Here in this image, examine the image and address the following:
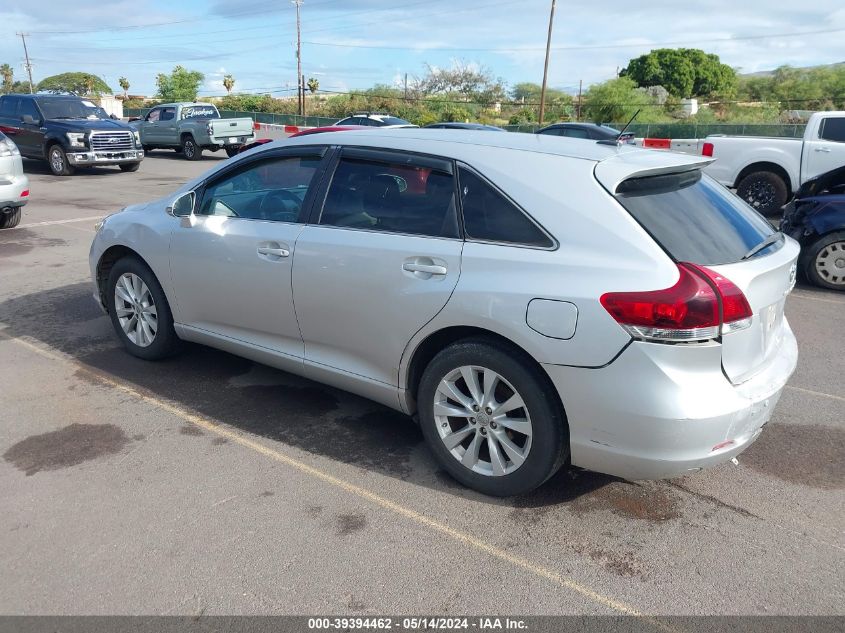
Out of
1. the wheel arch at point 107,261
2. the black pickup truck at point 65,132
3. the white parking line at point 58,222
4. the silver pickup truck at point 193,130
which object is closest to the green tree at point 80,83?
the silver pickup truck at point 193,130

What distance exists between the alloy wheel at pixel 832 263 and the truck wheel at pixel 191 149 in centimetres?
2010

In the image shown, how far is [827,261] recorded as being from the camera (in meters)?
7.55

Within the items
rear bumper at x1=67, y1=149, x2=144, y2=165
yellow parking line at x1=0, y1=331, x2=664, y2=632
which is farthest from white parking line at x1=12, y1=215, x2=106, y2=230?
yellow parking line at x1=0, y1=331, x2=664, y2=632

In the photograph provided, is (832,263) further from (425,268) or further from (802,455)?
(425,268)

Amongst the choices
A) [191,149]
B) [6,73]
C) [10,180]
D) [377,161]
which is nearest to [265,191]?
[377,161]

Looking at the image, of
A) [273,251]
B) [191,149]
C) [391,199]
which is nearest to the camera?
[391,199]

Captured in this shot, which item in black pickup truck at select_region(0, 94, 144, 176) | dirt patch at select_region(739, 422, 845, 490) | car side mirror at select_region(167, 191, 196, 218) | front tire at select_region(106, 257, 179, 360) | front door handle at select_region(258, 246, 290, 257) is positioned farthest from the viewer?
black pickup truck at select_region(0, 94, 144, 176)

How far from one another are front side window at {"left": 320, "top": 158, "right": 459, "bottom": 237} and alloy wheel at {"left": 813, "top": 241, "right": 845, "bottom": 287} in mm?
5758

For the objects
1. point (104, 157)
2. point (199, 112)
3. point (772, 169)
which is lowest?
point (104, 157)

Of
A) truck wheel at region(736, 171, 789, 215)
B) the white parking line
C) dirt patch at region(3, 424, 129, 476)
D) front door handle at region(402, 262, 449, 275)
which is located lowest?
the white parking line

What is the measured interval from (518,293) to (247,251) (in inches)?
73.7

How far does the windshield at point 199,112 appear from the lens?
23627 mm

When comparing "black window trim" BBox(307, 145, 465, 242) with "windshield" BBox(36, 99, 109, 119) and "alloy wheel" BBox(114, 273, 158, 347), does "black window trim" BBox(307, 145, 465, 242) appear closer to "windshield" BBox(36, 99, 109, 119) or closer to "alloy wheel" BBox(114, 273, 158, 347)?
"alloy wheel" BBox(114, 273, 158, 347)

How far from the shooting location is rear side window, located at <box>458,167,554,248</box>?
10.7 ft
